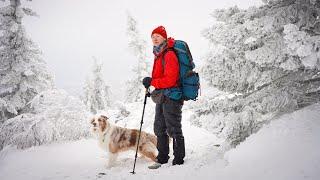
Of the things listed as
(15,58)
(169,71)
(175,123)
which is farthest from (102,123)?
(15,58)

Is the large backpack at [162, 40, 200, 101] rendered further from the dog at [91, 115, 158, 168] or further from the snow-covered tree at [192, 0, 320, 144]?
the dog at [91, 115, 158, 168]

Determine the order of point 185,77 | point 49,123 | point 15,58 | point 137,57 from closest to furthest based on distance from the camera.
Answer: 1. point 185,77
2. point 49,123
3. point 15,58
4. point 137,57

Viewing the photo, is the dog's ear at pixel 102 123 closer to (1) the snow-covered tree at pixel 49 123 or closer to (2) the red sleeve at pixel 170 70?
(1) the snow-covered tree at pixel 49 123

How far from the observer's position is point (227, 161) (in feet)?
17.0

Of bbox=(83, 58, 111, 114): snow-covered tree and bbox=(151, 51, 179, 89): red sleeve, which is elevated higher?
bbox=(151, 51, 179, 89): red sleeve

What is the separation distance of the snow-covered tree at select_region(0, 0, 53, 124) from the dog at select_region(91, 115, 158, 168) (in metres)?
9.33

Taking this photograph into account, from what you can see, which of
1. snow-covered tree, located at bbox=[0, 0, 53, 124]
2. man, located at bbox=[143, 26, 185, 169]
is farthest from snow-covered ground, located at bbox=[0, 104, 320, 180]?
snow-covered tree, located at bbox=[0, 0, 53, 124]

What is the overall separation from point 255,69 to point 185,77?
1414mm

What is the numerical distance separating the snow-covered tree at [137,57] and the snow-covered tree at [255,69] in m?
26.2

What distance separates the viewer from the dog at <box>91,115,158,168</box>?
25.0 feet

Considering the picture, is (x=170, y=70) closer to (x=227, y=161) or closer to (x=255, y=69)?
(x=255, y=69)

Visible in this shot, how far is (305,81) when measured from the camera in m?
5.46

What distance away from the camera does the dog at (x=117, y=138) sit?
7.61 m

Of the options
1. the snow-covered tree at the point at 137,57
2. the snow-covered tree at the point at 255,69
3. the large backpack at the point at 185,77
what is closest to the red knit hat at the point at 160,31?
the large backpack at the point at 185,77
